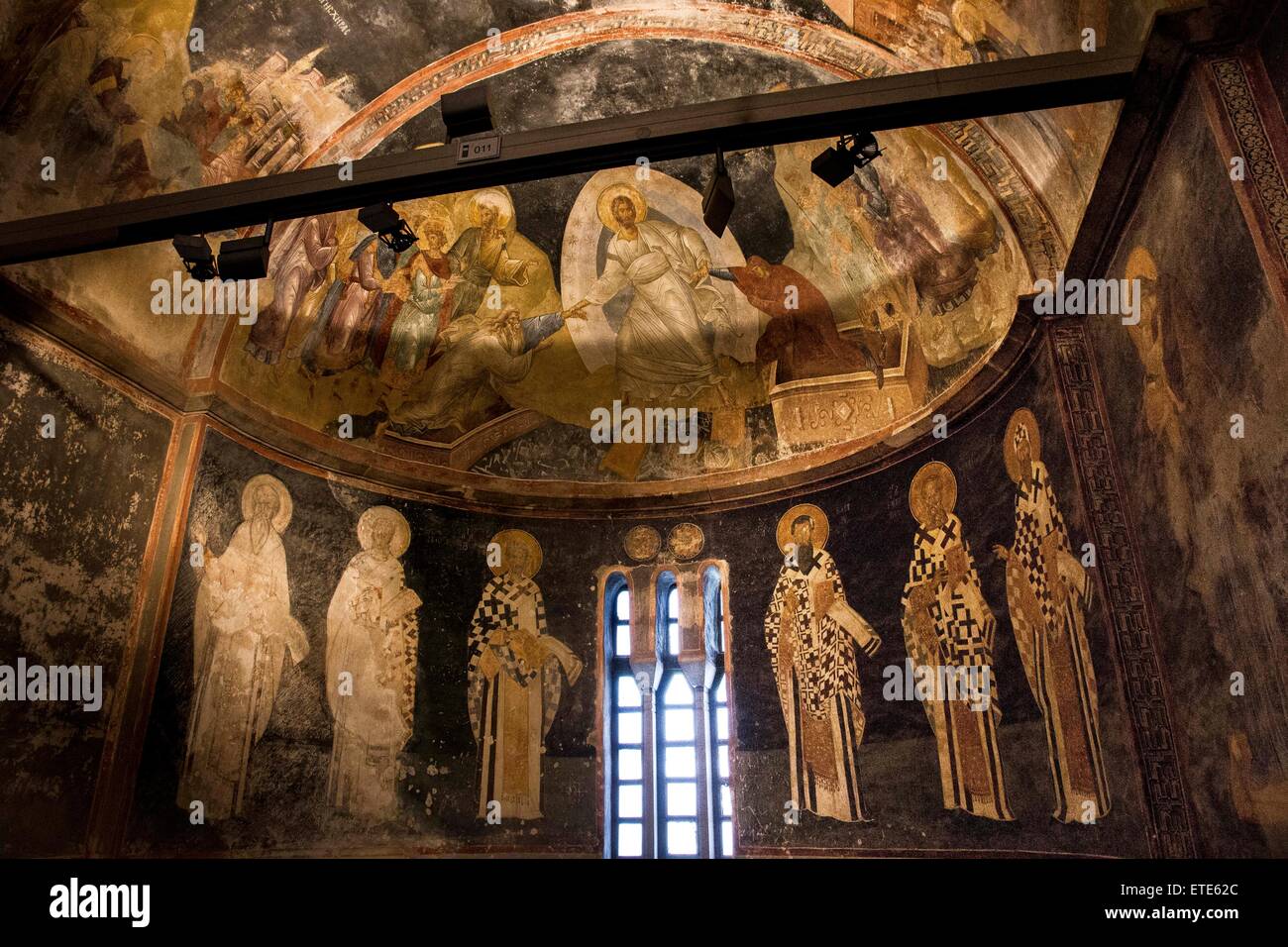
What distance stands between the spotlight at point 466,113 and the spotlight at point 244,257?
148 cm

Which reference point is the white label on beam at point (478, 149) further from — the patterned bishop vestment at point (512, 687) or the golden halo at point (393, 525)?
the patterned bishop vestment at point (512, 687)

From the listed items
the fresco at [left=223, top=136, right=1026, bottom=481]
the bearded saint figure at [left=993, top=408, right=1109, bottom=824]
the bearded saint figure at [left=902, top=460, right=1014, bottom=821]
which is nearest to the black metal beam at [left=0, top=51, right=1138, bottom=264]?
the fresco at [left=223, top=136, right=1026, bottom=481]

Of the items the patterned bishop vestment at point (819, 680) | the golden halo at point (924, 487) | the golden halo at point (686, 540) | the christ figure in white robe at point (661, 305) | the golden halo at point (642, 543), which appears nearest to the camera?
the golden halo at point (924, 487)

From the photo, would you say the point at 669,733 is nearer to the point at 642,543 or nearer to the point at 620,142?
the point at 642,543

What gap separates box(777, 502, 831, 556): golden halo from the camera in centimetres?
1034

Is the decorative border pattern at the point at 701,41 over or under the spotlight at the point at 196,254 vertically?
over

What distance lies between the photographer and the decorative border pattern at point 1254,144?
15.7 feet

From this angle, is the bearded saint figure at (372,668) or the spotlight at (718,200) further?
the bearded saint figure at (372,668)

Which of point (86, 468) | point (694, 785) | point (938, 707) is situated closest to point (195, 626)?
point (86, 468)

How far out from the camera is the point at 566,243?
36.1ft

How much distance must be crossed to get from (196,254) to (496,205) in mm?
4338

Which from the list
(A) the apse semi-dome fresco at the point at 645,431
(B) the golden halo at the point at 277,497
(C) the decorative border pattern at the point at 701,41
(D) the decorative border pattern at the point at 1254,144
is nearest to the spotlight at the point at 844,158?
(A) the apse semi-dome fresco at the point at 645,431

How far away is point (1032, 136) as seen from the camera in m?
7.30

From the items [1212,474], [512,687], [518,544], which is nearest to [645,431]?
[518,544]
